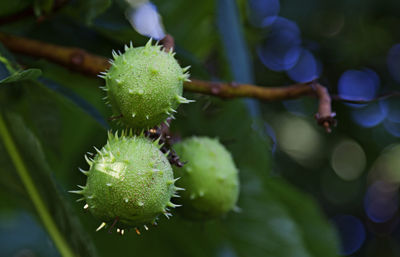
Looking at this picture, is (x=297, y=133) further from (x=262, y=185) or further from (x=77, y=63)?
(x=77, y=63)

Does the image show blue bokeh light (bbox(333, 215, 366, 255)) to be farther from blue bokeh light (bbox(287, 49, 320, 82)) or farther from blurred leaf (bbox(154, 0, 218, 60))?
blurred leaf (bbox(154, 0, 218, 60))

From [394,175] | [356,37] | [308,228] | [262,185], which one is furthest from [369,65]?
[262,185]

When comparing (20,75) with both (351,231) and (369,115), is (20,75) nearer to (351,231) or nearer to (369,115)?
(369,115)

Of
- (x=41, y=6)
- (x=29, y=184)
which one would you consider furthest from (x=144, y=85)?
(x=41, y=6)

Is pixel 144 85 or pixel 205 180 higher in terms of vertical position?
pixel 144 85

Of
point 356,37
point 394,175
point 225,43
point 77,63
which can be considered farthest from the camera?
point 394,175

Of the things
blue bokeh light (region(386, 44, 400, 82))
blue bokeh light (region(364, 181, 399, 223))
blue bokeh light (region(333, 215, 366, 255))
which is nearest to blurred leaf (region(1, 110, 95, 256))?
blue bokeh light (region(386, 44, 400, 82))

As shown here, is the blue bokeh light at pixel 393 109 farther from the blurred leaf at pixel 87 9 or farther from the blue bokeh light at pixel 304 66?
the blurred leaf at pixel 87 9
